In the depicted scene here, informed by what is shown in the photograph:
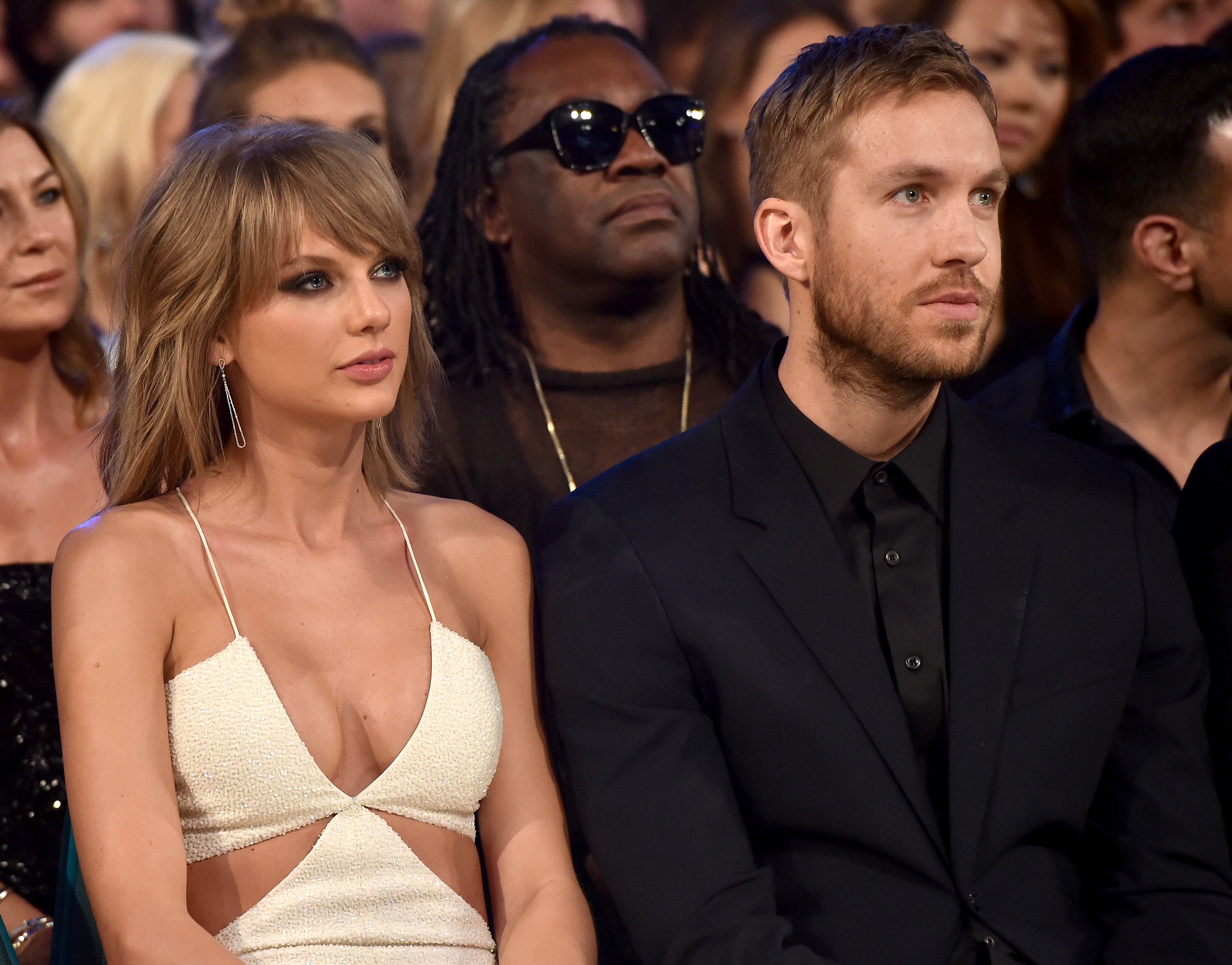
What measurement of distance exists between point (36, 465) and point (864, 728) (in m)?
1.84

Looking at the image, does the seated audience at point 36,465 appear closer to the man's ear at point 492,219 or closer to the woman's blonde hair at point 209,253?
the woman's blonde hair at point 209,253

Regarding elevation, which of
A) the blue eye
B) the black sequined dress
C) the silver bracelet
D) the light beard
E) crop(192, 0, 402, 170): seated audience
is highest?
crop(192, 0, 402, 170): seated audience

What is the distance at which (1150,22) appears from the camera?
3928 mm

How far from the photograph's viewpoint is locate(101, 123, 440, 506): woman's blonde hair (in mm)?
2213

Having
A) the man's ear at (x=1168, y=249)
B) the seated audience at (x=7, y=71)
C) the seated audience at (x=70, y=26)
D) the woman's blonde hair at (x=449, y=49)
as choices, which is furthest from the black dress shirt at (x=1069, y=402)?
the seated audience at (x=7, y=71)

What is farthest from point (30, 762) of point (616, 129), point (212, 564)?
point (616, 129)

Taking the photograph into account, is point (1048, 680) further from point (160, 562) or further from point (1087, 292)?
point (1087, 292)

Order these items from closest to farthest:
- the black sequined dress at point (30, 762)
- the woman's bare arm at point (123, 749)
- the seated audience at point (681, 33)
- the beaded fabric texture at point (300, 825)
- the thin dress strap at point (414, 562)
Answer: the woman's bare arm at point (123, 749) → the beaded fabric texture at point (300, 825) → the thin dress strap at point (414, 562) → the black sequined dress at point (30, 762) → the seated audience at point (681, 33)

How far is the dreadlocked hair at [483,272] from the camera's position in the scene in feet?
11.0

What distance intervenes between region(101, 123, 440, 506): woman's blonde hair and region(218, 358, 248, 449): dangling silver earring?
0.01 m

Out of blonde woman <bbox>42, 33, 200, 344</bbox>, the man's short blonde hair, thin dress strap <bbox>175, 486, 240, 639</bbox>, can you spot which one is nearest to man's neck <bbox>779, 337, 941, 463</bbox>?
the man's short blonde hair

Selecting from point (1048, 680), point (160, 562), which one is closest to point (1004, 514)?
point (1048, 680)

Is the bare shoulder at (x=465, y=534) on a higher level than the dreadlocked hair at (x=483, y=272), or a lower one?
lower

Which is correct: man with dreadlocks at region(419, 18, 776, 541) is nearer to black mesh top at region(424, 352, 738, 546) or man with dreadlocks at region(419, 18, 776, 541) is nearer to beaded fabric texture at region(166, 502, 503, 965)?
black mesh top at region(424, 352, 738, 546)
